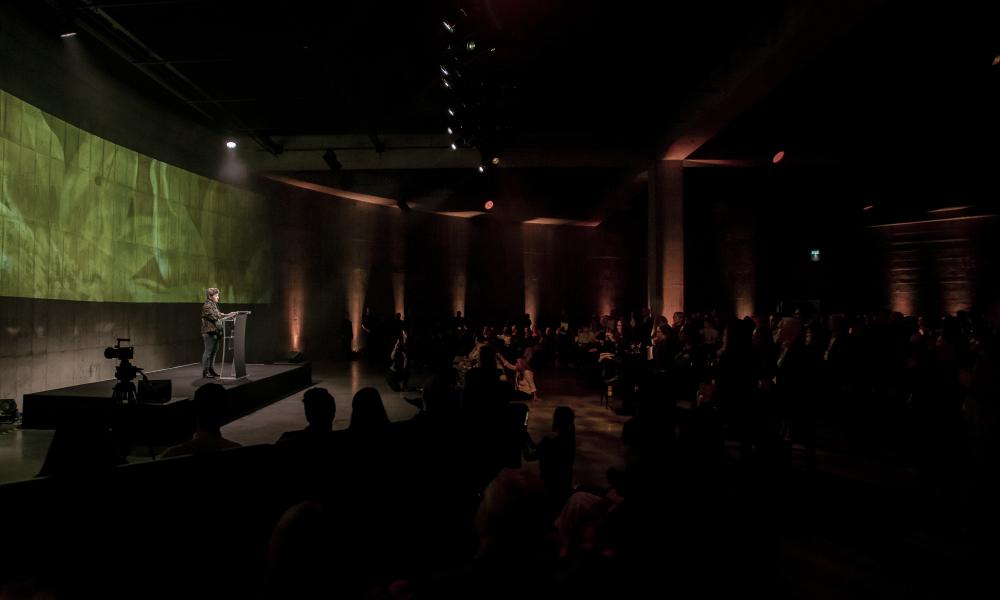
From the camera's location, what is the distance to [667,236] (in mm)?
10000

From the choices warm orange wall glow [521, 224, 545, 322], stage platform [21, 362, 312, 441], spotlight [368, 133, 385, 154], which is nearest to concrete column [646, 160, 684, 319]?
spotlight [368, 133, 385, 154]

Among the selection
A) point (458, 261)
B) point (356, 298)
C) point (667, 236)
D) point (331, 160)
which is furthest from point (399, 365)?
point (458, 261)

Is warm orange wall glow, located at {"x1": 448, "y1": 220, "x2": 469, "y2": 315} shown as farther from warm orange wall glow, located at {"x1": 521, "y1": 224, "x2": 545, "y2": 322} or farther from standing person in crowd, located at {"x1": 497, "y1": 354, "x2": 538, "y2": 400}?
standing person in crowd, located at {"x1": 497, "y1": 354, "x2": 538, "y2": 400}

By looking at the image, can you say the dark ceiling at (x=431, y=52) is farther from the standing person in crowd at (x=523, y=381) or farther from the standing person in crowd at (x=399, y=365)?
the standing person in crowd at (x=399, y=365)

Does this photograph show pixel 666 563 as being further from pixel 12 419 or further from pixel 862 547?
pixel 12 419

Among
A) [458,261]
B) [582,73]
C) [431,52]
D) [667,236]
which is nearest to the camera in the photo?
[431,52]

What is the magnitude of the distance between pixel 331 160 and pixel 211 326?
5.24 metres

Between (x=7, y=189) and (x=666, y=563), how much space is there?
26.0 ft

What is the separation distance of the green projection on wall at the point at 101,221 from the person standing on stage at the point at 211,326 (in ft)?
5.90

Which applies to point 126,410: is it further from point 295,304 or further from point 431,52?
point 295,304

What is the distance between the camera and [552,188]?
13.8 meters

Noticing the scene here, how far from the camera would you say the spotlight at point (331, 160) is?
10.9 m

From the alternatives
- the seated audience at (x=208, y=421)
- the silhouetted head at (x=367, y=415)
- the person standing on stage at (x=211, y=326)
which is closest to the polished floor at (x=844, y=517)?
the person standing on stage at (x=211, y=326)

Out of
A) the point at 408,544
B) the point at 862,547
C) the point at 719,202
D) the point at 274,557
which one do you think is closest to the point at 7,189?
the point at 408,544
